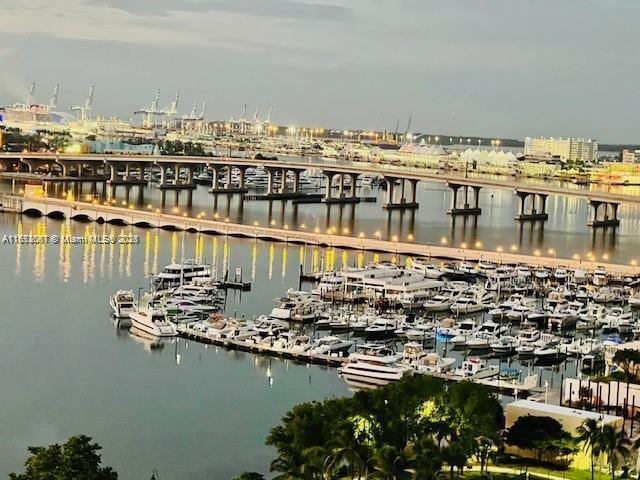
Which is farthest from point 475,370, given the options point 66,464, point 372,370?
point 66,464

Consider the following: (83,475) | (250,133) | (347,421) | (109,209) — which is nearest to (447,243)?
(109,209)

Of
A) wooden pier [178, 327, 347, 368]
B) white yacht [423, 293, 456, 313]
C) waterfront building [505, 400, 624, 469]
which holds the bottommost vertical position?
wooden pier [178, 327, 347, 368]

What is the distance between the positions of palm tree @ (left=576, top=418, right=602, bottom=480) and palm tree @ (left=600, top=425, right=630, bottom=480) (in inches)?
1.8

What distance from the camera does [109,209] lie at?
27.8 m

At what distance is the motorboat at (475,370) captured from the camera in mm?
13273

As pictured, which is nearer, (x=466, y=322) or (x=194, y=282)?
(x=466, y=322)

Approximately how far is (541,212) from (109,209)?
13458mm

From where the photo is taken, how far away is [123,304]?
16.3 m

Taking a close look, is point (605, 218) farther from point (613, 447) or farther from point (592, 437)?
point (613, 447)

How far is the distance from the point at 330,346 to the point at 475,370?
193 cm

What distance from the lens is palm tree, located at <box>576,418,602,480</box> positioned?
29.0 feet

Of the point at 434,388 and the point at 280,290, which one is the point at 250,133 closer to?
the point at 280,290

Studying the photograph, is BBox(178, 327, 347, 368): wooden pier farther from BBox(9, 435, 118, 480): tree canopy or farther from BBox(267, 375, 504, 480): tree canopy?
BBox(9, 435, 118, 480): tree canopy

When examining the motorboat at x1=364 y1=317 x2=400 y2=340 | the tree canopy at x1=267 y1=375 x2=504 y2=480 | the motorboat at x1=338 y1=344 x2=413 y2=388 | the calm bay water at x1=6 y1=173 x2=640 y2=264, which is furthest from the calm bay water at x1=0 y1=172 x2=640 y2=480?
the motorboat at x1=364 y1=317 x2=400 y2=340
